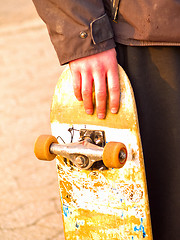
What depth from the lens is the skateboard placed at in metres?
1.48

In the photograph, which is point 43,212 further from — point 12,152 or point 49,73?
point 49,73

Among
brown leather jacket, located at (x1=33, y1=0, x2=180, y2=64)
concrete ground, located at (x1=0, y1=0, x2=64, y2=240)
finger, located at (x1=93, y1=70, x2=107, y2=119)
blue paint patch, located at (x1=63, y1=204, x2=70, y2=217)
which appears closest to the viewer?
brown leather jacket, located at (x1=33, y1=0, x2=180, y2=64)

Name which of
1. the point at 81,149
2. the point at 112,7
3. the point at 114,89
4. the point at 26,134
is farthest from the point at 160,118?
the point at 26,134

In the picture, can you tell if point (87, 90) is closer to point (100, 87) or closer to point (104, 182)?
point (100, 87)

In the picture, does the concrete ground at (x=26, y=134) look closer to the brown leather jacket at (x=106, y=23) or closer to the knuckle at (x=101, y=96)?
the knuckle at (x=101, y=96)

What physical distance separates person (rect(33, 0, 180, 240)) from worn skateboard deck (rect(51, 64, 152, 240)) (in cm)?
5

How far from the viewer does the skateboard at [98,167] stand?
1.48 meters

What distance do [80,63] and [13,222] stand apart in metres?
1.55

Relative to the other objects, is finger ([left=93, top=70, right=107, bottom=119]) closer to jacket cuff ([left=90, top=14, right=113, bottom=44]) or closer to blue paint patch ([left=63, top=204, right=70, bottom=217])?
jacket cuff ([left=90, top=14, right=113, bottom=44])

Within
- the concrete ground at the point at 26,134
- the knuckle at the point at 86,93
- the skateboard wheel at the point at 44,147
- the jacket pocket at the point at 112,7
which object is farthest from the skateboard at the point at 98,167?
the concrete ground at the point at 26,134

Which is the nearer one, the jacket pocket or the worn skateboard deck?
the jacket pocket

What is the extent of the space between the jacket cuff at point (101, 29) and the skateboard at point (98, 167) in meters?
0.15

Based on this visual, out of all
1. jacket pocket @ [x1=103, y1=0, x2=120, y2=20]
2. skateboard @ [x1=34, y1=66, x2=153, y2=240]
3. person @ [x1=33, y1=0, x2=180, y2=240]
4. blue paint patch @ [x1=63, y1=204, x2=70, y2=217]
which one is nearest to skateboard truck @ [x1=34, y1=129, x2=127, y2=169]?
skateboard @ [x1=34, y1=66, x2=153, y2=240]

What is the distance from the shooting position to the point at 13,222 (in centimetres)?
265
